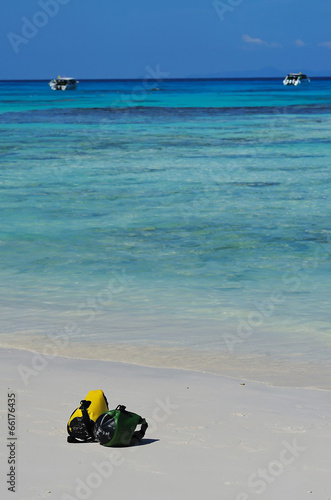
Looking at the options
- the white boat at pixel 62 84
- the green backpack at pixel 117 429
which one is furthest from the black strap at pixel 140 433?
the white boat at pixel 62 84

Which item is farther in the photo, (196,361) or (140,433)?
(196,361)

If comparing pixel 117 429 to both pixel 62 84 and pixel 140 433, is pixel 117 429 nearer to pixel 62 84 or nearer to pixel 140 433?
pixel 140 433

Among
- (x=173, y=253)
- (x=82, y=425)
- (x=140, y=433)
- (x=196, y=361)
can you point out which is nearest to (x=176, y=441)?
(x=140, y=433)

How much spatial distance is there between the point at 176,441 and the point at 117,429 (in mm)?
473

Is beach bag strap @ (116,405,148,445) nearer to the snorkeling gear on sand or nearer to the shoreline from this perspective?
the snorkeling gear on sand

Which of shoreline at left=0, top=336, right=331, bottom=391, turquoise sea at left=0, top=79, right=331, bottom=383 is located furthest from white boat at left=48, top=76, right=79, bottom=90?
shoreline at left=0, top=336, right=331, bottom=391

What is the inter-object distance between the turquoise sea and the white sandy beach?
104 cm

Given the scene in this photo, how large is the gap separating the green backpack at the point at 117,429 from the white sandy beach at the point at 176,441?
7 cm

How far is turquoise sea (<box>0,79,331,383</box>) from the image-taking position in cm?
892

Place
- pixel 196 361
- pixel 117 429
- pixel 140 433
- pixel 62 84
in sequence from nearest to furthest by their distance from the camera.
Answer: pixel 117 429 < pixel 140 433 < pixel 196 361 < pixel 62 84

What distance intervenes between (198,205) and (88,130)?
25794 mm

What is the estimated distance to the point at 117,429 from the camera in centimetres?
534

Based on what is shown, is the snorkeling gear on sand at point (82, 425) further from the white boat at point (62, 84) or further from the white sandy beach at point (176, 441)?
the white boat at point (62, 84)

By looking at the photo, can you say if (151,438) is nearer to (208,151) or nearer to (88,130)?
(208,151)
